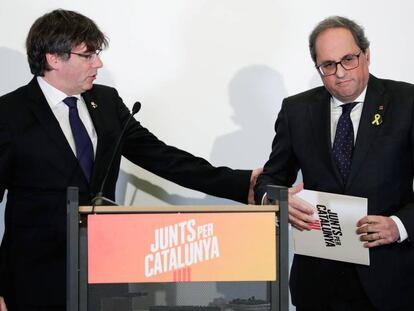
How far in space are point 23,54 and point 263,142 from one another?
1213mm

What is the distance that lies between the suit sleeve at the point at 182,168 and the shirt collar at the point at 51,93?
1.17 feet

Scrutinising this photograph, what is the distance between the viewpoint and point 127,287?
83.2 inches

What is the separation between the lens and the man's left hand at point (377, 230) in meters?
2.55

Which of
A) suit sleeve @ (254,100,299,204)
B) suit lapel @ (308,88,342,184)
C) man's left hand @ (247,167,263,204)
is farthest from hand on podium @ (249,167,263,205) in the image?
suit lapel @ (308,88,342,184)

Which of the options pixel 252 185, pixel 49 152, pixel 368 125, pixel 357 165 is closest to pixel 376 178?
pixel 357 165

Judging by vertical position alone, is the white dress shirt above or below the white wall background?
below

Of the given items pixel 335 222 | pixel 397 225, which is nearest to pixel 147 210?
pixel 335 222

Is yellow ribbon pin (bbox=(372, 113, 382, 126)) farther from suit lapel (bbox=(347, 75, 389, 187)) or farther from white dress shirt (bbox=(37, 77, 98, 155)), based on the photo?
white dress shirt (bbox=(37, 77, 98, 155))

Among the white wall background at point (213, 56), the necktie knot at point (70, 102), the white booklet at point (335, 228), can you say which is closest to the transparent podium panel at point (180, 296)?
the white booklet at point (335, 228)

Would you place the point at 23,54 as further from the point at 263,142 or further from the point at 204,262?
the point at 204,262

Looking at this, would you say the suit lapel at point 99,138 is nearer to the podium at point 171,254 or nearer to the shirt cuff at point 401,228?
the podium at point 171,254

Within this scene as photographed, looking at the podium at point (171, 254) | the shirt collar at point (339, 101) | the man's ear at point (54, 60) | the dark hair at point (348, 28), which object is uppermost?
the dark hair at point (348, 28)

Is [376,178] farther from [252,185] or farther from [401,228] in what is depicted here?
[252,185]

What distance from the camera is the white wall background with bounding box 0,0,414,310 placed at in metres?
3.71
